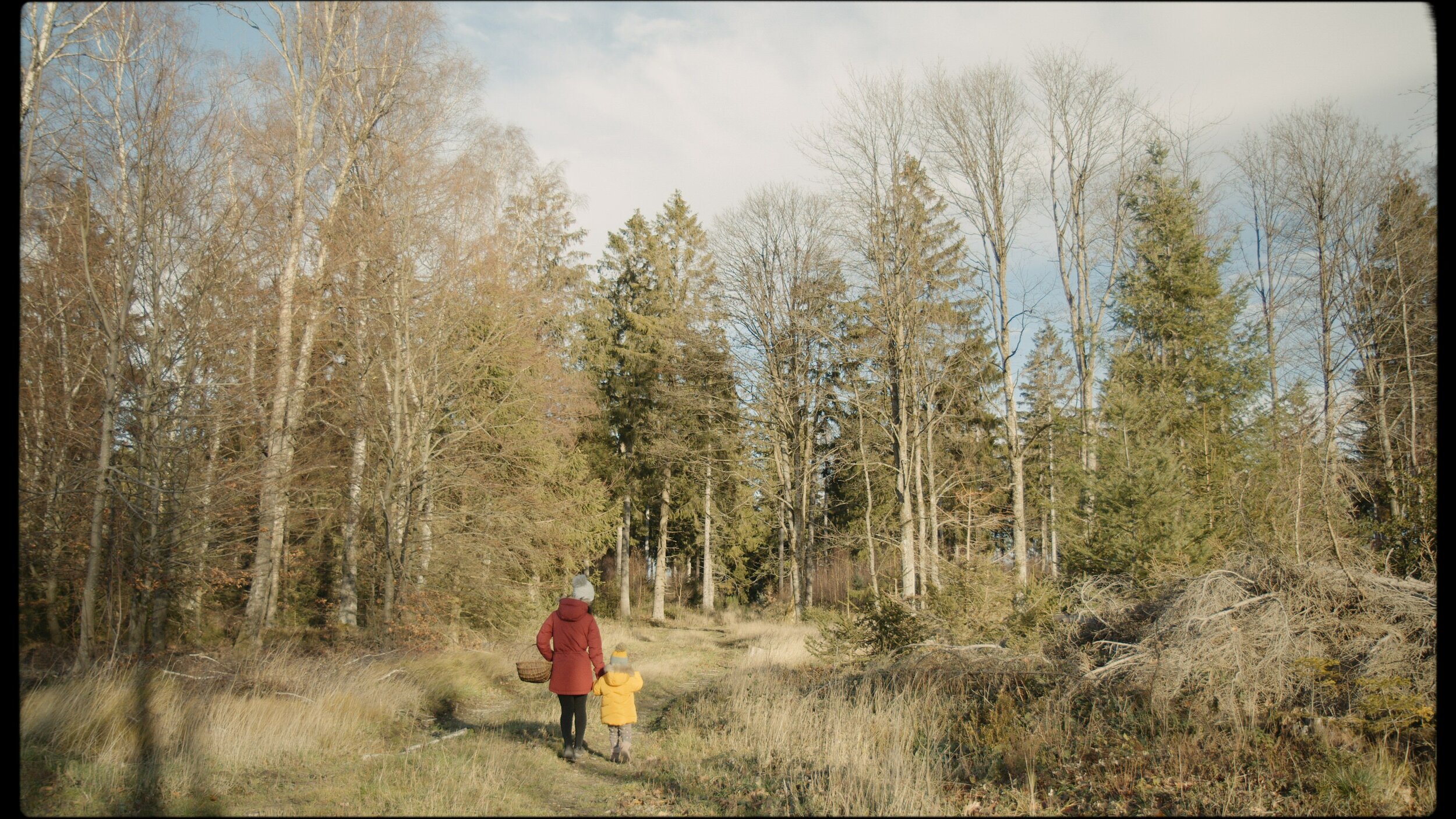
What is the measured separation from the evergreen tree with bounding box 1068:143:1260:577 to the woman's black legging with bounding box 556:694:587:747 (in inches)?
347

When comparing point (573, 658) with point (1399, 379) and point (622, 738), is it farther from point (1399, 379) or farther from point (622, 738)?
point (1399, 379)

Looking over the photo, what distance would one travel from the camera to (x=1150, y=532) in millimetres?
13023

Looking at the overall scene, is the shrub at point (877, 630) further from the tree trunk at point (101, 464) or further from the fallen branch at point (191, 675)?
the tree trunk at point (101, 464)

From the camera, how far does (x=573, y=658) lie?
7477 mm

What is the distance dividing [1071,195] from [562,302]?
14.6 m

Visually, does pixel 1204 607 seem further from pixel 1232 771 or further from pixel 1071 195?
pixel 1071 195

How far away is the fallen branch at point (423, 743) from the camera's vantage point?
7.33 meters

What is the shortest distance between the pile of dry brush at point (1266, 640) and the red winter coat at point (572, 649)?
17.2 ft

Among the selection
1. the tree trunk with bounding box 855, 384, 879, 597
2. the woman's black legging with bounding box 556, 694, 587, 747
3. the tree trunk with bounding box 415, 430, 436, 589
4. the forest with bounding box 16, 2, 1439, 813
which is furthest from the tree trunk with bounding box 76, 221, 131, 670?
the tree trunk with bounding box 855, 384, 879, 597

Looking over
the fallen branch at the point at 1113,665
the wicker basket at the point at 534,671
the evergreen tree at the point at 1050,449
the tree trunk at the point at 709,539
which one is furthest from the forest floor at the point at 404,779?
the tree trunk at the point at 709,539

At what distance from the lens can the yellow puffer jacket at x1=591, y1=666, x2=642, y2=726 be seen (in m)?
7.44

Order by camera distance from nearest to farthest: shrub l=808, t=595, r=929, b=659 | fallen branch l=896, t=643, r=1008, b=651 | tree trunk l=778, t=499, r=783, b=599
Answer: fallen branch l=896, t=643, r=1008, b=651
shrub l=808, t=595, r=929, b=659
tree trunk l=778, t=499, r=783, b=599

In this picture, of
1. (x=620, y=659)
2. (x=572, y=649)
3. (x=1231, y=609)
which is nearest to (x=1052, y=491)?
(x=1231, y=609)

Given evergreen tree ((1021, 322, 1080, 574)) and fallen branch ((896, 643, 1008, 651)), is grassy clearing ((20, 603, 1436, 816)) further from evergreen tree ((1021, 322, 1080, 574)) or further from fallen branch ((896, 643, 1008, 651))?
evergreen tree ((1021, 322, 1080, 574))
